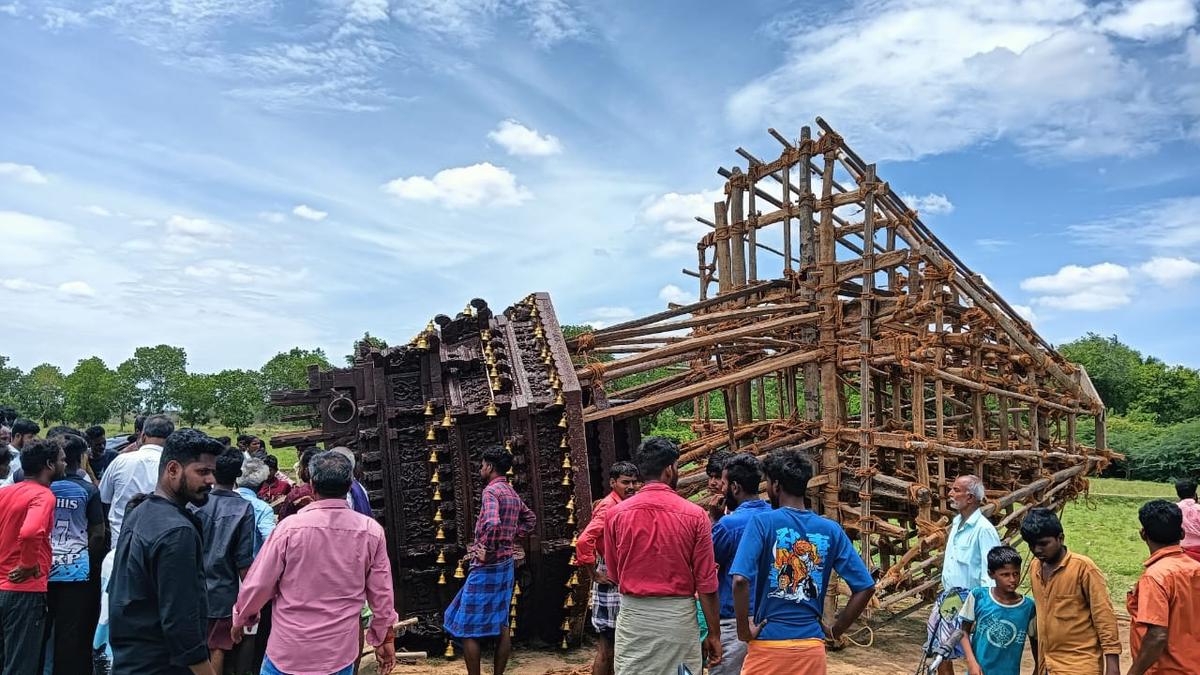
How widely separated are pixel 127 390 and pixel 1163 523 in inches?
2033

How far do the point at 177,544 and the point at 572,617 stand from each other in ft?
14.9

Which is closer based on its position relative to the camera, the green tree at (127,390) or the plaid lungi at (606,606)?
the plaid lungi at (606,606)

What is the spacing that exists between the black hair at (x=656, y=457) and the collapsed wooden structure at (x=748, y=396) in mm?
2432

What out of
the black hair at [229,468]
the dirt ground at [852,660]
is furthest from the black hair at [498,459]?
the dirt ground at [852,660]

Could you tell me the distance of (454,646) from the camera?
714cm

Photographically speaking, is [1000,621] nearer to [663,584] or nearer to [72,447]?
[663,584]

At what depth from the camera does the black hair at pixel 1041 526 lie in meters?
4.15

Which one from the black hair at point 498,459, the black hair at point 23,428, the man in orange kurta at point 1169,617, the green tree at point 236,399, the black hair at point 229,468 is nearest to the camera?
the man in orange kurta at point 1169,617

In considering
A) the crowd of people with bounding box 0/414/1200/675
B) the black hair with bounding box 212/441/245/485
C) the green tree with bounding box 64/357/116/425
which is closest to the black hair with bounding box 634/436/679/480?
the crowd of people with bounding box 0/414/1200/675

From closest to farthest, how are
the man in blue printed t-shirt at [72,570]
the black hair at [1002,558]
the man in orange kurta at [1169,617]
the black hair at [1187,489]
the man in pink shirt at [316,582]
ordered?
the man in pink shirt at [316,582] → the man in orange kurta at [1169,617] → the black hair at [1002,558] → the man in blue printed t-shirt at [72,570] → the black hair at [1187,489]

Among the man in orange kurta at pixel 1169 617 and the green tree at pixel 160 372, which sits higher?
the green tree at pixel 160 372

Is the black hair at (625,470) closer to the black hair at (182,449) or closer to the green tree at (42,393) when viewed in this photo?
the black hair at (182,449)

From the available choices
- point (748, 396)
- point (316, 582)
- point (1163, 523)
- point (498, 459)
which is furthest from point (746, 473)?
point (748, 396)

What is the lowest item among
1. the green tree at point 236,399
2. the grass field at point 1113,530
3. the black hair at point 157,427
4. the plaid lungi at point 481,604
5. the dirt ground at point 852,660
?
the grass field at point 1113,530
